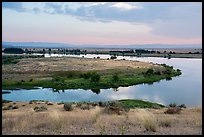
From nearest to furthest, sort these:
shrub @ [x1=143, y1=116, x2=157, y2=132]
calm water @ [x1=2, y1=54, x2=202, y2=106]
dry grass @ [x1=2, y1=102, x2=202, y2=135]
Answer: dry grass @ [x1=2, y1=102, x2=202, y2=135], shrub @ [x1=143, y1=116, x2=157, y2=132], calm water @ [x1=2, y1=54, x2=202, y2=106]

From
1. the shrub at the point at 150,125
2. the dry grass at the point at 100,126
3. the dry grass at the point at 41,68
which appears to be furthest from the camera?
the dry grass at the point at 41,68

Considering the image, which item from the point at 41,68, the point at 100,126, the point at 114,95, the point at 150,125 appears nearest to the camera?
the point at 150,125

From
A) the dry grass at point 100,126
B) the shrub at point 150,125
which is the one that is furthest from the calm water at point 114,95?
the shrub at point 150,125

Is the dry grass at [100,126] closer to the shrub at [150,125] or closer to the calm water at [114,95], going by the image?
the shrub at [150,125]

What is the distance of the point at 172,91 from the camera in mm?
42375

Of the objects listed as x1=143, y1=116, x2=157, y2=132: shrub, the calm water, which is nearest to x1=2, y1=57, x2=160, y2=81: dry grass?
the calm water

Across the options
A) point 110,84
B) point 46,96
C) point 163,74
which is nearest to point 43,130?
point 46,96

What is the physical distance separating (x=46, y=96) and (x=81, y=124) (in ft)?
92.7

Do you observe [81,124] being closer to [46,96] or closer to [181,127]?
[181,127]

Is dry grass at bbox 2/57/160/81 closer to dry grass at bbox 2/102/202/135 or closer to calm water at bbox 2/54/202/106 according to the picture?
calm water at bbox 2/54/202/106

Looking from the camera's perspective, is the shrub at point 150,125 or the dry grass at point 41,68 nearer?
the shrub at point 150,125

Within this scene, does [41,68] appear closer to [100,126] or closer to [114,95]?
[114,95]

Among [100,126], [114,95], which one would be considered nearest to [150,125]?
[100,126]

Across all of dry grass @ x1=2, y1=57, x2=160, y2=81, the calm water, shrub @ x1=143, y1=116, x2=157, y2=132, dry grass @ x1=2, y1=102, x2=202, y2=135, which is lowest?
the calm water
